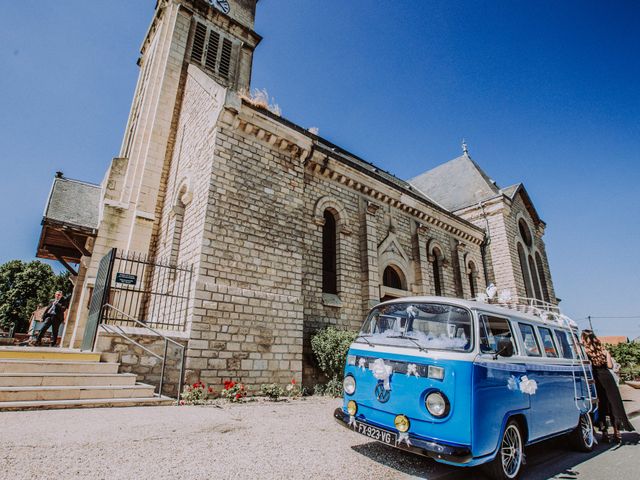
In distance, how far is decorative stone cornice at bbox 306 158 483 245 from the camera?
35.0 ft

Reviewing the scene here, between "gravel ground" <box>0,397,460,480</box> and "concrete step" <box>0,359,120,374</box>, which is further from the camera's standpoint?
"concrete step" <box>0,359,120,374</box>

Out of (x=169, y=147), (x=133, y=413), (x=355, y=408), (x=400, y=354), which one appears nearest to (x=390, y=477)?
(x=355, y=408)

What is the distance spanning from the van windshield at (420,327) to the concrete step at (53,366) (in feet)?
14.8

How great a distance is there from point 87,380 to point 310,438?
3.76 metres

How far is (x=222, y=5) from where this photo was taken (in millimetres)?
15516

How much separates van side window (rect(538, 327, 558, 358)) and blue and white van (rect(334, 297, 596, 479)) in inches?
0.8

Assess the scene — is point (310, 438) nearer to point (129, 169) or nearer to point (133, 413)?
point (133, 413)

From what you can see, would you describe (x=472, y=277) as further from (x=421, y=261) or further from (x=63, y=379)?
(x=63, y=379)

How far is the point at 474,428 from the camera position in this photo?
2.99 meters

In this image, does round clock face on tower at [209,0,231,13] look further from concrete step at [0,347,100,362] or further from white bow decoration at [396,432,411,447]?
white bow decoration at [396,432,411,447]

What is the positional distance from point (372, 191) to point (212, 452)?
10134 millimetres

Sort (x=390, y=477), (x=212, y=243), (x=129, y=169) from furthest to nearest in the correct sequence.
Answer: (x=129, y=169)
(x=212, y=243)
(x=390, y=477)

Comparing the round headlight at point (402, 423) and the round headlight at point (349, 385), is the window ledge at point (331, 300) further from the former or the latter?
the round headlight at point (402, 423)

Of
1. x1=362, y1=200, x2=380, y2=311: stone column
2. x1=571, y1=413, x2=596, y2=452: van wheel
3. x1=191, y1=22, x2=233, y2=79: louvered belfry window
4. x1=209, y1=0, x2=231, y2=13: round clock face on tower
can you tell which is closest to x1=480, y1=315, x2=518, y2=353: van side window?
x1=571, y1=413, x2=596, y2=452: van wheel
